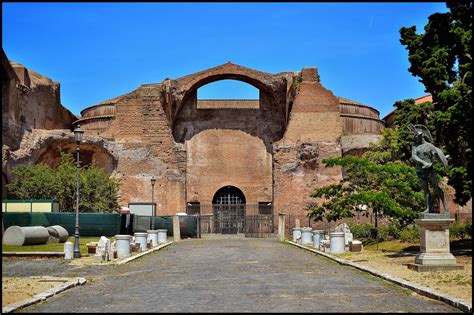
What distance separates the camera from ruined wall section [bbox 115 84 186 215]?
3969cm

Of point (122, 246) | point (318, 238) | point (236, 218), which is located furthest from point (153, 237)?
point (236, 218)

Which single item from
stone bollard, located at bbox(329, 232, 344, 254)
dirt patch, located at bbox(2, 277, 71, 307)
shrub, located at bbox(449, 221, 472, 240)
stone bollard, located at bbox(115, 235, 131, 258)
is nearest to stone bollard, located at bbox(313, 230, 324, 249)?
stone bollard, located at bbox(329, 232, 344, 254)

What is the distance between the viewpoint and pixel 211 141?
1714 inches

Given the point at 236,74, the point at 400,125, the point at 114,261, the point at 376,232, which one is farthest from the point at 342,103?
the point at 114,261

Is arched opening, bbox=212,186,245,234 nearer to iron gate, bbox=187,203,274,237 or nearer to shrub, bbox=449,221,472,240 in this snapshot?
iron gate, bbox=187,203,274,237

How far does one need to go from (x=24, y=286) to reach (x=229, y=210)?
1208 inches

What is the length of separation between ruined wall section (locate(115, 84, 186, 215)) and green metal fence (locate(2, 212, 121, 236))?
1066 centimetres

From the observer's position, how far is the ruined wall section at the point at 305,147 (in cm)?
3931

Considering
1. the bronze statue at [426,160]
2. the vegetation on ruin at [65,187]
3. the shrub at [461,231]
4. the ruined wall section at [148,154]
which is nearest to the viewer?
the bronze statue at [426,160]

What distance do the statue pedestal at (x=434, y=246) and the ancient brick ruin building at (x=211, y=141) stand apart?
25546mm

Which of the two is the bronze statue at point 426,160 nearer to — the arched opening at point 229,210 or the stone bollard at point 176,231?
the stone bollard at point 176,231

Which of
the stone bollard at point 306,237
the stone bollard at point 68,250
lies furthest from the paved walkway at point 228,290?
the stone bollard at point 306,237

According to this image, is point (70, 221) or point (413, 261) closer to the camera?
point (413, 261)

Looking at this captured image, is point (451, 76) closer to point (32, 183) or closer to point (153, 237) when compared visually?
point (153, 237)
